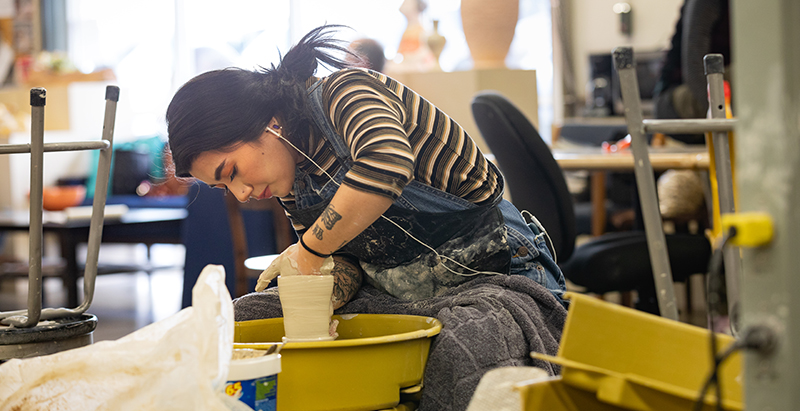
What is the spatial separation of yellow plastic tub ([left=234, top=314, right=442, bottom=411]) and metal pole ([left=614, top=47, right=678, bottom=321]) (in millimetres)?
313

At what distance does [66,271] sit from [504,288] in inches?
127

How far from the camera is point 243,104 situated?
1174 mm

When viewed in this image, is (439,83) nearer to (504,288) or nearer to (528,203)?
(528,203)

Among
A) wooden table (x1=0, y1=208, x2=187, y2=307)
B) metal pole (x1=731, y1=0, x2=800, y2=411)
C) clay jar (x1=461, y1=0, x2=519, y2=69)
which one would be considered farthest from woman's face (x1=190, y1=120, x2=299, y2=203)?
wooden table (x1=0, y1=208, x2=187, y2=307)

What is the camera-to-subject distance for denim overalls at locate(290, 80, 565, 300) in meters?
1.23

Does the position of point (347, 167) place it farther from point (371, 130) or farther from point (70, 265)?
point (70, 265)

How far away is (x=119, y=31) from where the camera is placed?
299 inches

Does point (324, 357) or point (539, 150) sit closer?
point (324, 357)

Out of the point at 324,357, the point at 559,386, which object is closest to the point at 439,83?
the point at 324,357

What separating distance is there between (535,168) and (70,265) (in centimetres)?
274

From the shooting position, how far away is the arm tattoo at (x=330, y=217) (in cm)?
108

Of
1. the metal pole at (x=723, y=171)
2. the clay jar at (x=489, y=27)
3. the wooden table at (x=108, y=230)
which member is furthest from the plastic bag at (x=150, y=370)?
the wooden table at (x=108, y=230)

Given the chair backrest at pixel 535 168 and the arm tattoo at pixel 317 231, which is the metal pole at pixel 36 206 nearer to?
the arm tattoo at pixel 317 231

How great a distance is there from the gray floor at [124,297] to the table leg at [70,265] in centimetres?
16
